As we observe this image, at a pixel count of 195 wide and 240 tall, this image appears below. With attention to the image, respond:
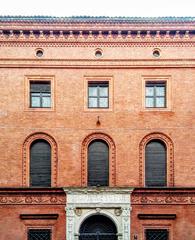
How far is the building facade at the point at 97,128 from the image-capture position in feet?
82.4

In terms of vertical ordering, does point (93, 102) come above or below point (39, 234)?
above

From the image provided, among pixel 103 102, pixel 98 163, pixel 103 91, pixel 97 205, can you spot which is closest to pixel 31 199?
pixel 97 205

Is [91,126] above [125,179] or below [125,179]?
above

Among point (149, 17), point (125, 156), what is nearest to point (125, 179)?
point (125, 156)

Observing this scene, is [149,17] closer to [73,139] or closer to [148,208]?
[73,139]

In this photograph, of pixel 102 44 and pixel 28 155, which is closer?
pixel 28 155

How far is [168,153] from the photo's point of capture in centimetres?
2578

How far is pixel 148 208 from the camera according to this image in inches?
993

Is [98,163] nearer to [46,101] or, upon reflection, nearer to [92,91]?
[92,91]

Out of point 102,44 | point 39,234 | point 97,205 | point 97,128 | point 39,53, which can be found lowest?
point 39,234

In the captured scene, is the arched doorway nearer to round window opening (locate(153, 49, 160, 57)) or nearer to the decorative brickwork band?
the decorative brickwork band

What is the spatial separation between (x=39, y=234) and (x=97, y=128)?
508 centimetres

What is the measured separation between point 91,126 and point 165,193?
423 cm

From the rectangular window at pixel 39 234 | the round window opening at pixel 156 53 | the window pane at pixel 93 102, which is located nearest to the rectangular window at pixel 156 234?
the rectangular window at pixel 39 234
